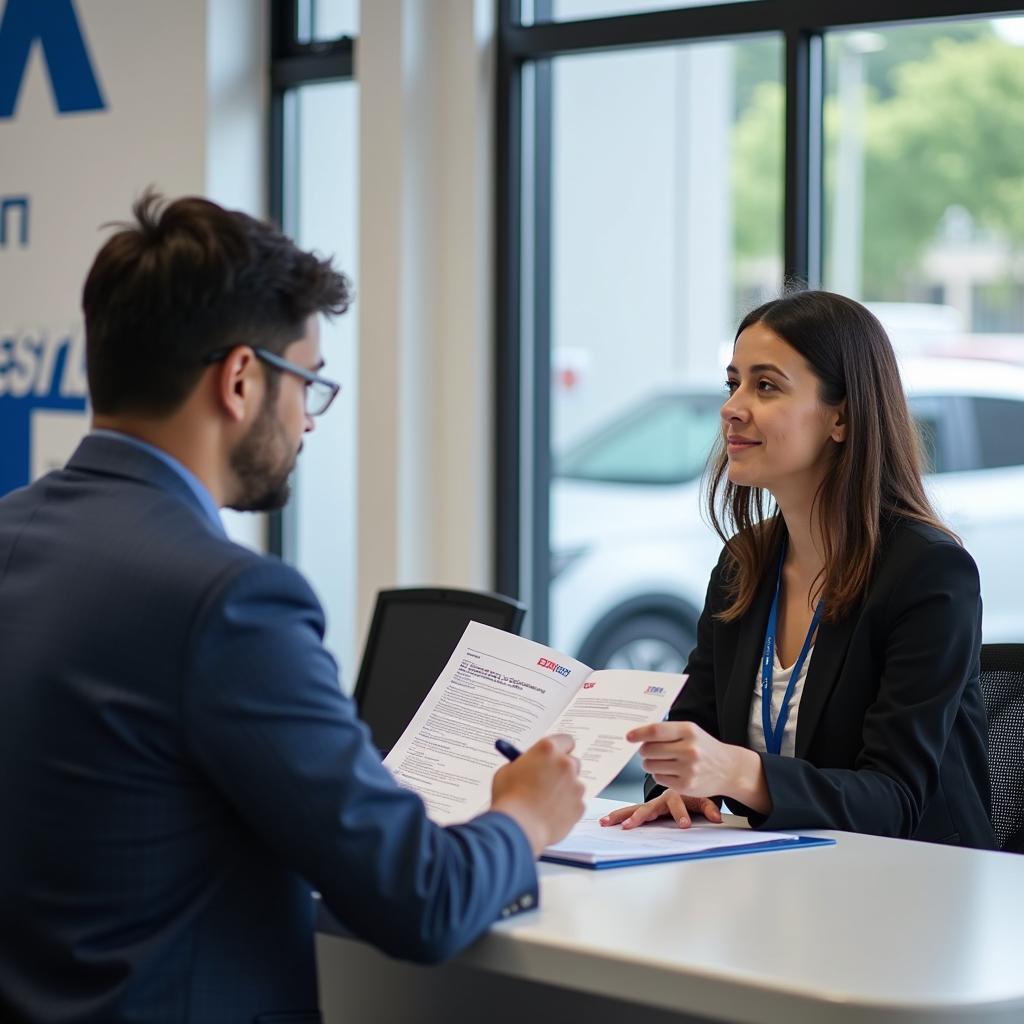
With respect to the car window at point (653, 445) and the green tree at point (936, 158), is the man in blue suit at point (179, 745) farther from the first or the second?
the green tree at point (936, 158)

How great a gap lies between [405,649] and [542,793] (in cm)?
148

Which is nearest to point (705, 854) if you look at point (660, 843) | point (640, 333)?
point (660, 843)

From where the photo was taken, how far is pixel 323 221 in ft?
15.8

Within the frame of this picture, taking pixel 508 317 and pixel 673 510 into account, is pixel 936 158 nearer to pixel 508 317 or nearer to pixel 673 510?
pixel 673 510

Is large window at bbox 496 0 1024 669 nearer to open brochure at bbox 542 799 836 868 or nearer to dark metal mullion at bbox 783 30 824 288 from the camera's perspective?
dark metal mullion at bbox 783 30 824 288

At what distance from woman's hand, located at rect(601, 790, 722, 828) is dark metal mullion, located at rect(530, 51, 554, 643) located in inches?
95.7

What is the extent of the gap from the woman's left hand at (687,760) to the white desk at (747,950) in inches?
5.2

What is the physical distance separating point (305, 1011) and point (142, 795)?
273 mm

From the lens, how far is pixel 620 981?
135 centimetres

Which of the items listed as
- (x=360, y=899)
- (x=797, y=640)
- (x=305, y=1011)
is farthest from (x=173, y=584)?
(x=797, y=640)

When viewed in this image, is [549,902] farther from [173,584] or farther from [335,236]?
[335,236]

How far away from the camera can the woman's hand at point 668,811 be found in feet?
6.31

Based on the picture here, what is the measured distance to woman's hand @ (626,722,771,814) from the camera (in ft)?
5.88

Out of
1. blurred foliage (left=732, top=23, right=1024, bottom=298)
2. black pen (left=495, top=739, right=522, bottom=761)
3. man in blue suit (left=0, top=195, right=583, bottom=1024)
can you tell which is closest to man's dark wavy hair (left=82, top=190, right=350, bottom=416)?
man in blue suit (left=0, top=195, right=583, bottom=1024)
